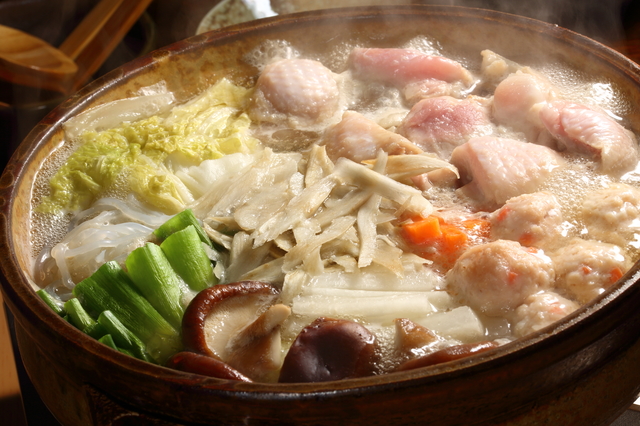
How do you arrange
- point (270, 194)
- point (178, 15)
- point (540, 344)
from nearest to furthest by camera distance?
point (540, 344) → point (270, 194) → point (178, 15)

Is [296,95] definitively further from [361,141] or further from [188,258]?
[188,258]

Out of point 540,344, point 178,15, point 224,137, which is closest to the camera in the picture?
point 540,344

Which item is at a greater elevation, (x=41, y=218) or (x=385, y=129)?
(x=385, y=129)

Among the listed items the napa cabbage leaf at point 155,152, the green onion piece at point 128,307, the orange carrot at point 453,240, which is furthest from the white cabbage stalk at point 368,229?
the napa cabbage leaf at point 155,152

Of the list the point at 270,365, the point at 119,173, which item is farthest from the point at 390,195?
the point at 119,173

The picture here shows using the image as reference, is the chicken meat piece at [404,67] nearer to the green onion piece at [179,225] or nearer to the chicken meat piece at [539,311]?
the green onion piece at [179,225]

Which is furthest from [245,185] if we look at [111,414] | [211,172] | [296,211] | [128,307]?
[111,414]

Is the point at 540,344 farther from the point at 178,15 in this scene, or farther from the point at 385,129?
the point at 178,15
